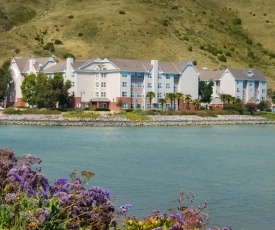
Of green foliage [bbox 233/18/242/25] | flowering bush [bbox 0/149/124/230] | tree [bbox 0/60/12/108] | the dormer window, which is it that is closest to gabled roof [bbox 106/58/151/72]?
tree [bbox 0/60/12/108]

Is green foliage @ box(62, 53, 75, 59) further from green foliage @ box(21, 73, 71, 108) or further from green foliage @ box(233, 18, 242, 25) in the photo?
green foliage @ box(233, 18, 242, 25)

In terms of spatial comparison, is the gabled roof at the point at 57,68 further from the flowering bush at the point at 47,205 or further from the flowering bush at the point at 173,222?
the flowering bush at the point at 173,222

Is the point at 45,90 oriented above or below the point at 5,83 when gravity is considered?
below

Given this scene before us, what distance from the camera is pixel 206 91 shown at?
92.0 m

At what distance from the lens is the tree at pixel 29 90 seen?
271 ft

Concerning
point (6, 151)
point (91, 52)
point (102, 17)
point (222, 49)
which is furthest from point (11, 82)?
point (6, 151)

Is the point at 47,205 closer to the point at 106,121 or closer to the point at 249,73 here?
the point at 106,121

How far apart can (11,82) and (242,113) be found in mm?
34214

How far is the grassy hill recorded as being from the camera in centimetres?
11823

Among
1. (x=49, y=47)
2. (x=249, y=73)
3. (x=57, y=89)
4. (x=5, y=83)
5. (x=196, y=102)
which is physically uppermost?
(x=49, y=47)

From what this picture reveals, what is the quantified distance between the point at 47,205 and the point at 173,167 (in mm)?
23781

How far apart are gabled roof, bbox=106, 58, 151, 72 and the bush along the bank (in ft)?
249

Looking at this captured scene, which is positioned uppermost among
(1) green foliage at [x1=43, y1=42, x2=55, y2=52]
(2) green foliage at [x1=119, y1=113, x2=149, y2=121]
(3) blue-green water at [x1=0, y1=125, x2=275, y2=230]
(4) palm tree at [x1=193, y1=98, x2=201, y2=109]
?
(1) green foliage at [x1=43, y1=42, x2=55, y2=52]

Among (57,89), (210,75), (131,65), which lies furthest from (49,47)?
(57,89)
